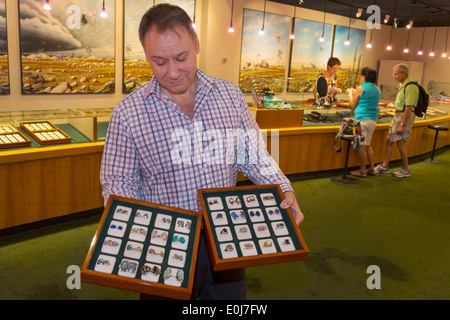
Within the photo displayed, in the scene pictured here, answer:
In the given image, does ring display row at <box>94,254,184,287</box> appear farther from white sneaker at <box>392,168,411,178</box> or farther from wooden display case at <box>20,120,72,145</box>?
white sneaker at <box>392,168,411,178</box>

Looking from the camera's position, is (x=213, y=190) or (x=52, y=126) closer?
(x=213, y=190)

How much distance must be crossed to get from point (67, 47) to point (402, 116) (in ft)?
17.1

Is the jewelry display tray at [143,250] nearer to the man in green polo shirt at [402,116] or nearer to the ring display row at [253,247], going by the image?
the ring display row at [253,247]

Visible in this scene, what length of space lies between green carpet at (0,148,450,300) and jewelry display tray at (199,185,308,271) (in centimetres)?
162

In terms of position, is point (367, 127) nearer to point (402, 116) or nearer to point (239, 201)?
point (402, 116)

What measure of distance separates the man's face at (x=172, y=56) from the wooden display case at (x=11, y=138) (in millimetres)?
2609

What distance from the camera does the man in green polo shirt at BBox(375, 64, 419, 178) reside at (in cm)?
592

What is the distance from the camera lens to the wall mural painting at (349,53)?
34.8 feet

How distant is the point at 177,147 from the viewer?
1470 mm

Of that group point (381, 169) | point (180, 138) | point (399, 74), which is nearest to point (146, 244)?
point (180, 138)

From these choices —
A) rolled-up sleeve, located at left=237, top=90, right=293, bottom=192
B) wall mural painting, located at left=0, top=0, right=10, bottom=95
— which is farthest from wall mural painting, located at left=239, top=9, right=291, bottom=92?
rolled-up sleeve, located at left=237, top=90, right=293, bottom=192

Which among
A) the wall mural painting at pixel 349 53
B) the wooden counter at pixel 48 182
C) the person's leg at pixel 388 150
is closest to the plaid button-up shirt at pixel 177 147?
the wooden counter at pixel 48 182

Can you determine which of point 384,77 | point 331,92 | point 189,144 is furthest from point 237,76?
point 189,144

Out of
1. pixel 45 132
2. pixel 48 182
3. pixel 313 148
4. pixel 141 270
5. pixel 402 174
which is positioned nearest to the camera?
pixel 141 270
